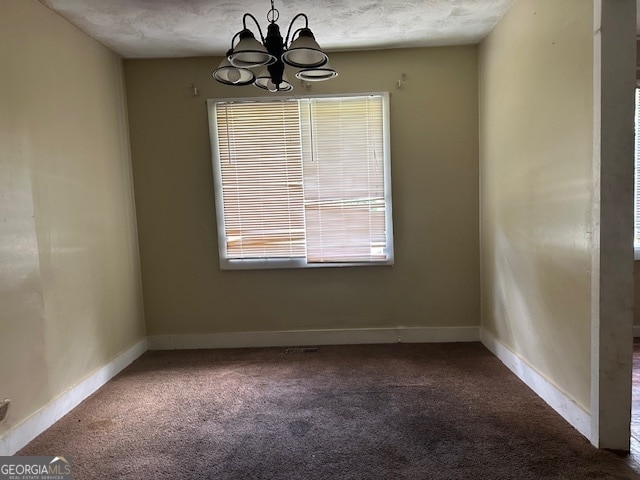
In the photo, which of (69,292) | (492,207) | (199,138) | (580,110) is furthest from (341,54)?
Answer: (69,292)

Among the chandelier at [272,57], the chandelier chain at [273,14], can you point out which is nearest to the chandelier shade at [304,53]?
the chandelier at [272,57]

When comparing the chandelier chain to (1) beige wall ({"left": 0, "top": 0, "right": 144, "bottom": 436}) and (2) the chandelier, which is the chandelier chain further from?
(1) beige wall ({"left": 0, "top": 0, "right": 144, "bottom": 436})

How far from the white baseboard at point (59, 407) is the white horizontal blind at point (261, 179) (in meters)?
1.25

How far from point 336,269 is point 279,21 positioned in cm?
206

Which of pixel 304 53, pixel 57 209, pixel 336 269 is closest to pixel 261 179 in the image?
pixel 336 269

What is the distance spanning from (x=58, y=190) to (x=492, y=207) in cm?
320

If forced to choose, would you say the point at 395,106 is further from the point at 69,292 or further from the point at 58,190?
the point at 69,292

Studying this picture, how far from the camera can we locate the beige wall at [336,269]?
3.45 m

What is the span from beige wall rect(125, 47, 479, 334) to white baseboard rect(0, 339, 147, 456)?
55cm

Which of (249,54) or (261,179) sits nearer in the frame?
(249,54)

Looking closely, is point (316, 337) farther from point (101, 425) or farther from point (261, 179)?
point (101, 425)

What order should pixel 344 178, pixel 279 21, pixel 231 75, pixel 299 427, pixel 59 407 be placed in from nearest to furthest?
pixel 231 75, pixel 299 427, pixel 59 407, pixel 279 21, pixel 344 178

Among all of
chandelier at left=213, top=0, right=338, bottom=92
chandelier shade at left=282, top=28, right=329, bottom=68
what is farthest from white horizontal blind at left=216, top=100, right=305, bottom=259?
chandelier shade at left=282, top=28, right=329, bottom=68

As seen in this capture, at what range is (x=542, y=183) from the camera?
2.41 m
